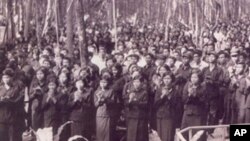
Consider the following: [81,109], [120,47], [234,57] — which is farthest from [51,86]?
[120,47]

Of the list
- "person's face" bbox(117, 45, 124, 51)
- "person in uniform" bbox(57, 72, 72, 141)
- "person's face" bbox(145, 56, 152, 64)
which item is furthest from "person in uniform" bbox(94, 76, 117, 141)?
"person's face" bbox(117, 45, 124, 51)

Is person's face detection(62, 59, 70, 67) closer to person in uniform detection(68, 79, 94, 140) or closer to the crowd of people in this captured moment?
the crowd of people

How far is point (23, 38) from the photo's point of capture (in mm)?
5535

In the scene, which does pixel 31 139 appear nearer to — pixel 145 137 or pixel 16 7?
pixel 145 137

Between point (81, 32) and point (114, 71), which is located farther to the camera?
point (81, 32)

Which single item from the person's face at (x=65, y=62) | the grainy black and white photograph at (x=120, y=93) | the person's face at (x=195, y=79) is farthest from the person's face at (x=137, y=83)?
the person's face at (x=65, y=62)

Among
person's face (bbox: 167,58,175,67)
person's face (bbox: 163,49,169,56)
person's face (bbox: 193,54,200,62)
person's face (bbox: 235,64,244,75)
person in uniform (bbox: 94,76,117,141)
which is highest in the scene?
person's face (bbox: 163,49,169,56)

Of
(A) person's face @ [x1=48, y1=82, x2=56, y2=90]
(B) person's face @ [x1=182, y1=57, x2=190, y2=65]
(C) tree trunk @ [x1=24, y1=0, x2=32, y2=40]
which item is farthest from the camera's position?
(C) tree trunk @ [x1=24, y1=0, x2=32, y2=40]

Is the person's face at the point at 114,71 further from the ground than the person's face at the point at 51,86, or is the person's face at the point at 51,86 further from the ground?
the person's face at the point at 114,71

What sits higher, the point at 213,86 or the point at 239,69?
the point at 239,69

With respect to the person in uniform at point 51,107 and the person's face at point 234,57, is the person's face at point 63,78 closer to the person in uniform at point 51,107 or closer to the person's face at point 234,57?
the person in uniform at point 51,107

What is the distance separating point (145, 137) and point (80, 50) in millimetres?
1210

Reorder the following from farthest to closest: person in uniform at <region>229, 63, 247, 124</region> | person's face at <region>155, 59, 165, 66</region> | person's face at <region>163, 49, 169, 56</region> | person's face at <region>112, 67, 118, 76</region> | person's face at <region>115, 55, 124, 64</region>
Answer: person's face at <region>163, 49, 169, 56</region>, person's face at <region>115, 55, 124, 64</region>, person's face at <region>155, 59, 165, 66</region>, person's face at <region>112, 67, 118, 76</region>, person in uniform at <region>229, 63, 247, 124</region>

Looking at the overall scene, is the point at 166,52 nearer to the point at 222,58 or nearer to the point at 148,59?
the point at 148,59
